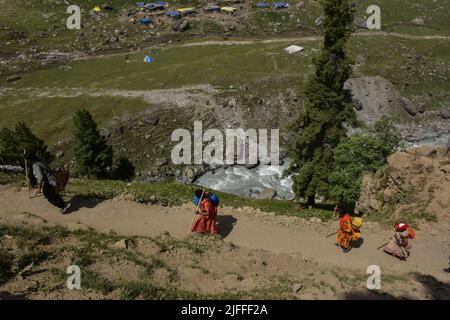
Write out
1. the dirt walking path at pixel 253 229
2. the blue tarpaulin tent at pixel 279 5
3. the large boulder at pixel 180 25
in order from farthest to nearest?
the blue tarpaulin tent at pixel 279 5, the large boulder at pixel 180 25, the dirt walking path at pixel 253 229

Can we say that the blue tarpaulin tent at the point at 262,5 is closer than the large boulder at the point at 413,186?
No

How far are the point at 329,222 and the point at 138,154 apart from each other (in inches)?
1643

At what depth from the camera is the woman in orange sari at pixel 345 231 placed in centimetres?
2102

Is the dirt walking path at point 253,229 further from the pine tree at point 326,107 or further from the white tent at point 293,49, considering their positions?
the white tent at point 293,49

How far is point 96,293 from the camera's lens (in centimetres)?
1488

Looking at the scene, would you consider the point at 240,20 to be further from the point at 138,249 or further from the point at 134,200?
the point at 138,249

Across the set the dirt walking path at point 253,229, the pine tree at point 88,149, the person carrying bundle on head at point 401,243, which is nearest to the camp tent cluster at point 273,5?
the pine tree at point 88,149

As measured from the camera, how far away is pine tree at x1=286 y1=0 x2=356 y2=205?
35375 mm

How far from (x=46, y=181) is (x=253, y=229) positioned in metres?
12.6

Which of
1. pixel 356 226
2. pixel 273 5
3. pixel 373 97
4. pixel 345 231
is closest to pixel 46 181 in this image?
pixel 345 231

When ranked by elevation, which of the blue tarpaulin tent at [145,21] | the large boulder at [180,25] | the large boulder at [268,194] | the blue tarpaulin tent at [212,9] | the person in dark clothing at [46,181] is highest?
the blue tarpaulin tent at [212,9]

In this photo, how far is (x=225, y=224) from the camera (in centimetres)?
2420

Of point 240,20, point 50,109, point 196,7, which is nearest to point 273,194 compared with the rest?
point 50,109

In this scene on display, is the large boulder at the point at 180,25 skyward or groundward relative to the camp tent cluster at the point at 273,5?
groundward
